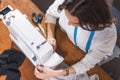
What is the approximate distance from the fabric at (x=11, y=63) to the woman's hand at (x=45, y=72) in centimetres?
12

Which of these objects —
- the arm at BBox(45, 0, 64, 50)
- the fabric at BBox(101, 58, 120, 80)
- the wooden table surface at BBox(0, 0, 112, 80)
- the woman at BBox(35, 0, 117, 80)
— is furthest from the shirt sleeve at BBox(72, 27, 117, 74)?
the fabric at BBox(101, 58, 120, 80)

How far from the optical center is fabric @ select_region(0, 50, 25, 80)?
1403 millimetres

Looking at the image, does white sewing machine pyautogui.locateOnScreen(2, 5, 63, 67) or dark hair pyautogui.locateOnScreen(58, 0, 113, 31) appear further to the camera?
white sewing machine pyautogui.locateOnScreen(2, 5, 63, 67)

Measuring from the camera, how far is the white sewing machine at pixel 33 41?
1.27 metres

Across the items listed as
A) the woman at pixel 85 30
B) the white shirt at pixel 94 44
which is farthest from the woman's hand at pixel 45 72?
the white shirt at pixel 94 44

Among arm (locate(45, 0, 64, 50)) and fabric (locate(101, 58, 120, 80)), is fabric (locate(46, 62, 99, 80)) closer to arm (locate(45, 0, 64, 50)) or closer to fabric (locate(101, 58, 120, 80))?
arm (locate(45, 0, 64, 50))

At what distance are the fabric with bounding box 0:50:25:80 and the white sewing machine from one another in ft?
0.40

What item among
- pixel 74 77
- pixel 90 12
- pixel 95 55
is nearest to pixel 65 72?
pixel 74 77

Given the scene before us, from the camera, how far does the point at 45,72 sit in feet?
4.43

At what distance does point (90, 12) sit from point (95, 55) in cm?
33

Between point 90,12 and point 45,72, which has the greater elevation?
point 90,12

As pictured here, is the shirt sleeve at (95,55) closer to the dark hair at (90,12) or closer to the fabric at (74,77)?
the fabric at (74,77)

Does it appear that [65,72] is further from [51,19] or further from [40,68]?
[51,19]

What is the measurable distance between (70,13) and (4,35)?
1.93 feet
